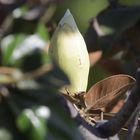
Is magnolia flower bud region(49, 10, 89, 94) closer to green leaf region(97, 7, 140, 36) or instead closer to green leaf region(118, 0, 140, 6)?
green leaf region(97, 7, 140, 36)

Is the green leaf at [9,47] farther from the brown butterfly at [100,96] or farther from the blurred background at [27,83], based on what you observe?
the brown butterfly at [100,96]

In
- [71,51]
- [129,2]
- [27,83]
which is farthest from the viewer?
[129,2]

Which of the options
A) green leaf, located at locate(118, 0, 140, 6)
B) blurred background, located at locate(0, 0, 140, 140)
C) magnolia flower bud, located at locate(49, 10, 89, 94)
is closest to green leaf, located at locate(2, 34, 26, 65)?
blurred background, located at locate(0, 0, 140, 140)

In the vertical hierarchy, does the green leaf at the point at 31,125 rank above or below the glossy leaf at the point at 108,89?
above

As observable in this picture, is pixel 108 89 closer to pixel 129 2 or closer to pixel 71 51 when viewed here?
pixel 71 51

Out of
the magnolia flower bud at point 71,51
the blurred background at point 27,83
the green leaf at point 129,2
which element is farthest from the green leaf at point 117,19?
the blurred background at point 27,83

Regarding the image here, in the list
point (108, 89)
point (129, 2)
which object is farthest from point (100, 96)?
point (129, 2)
